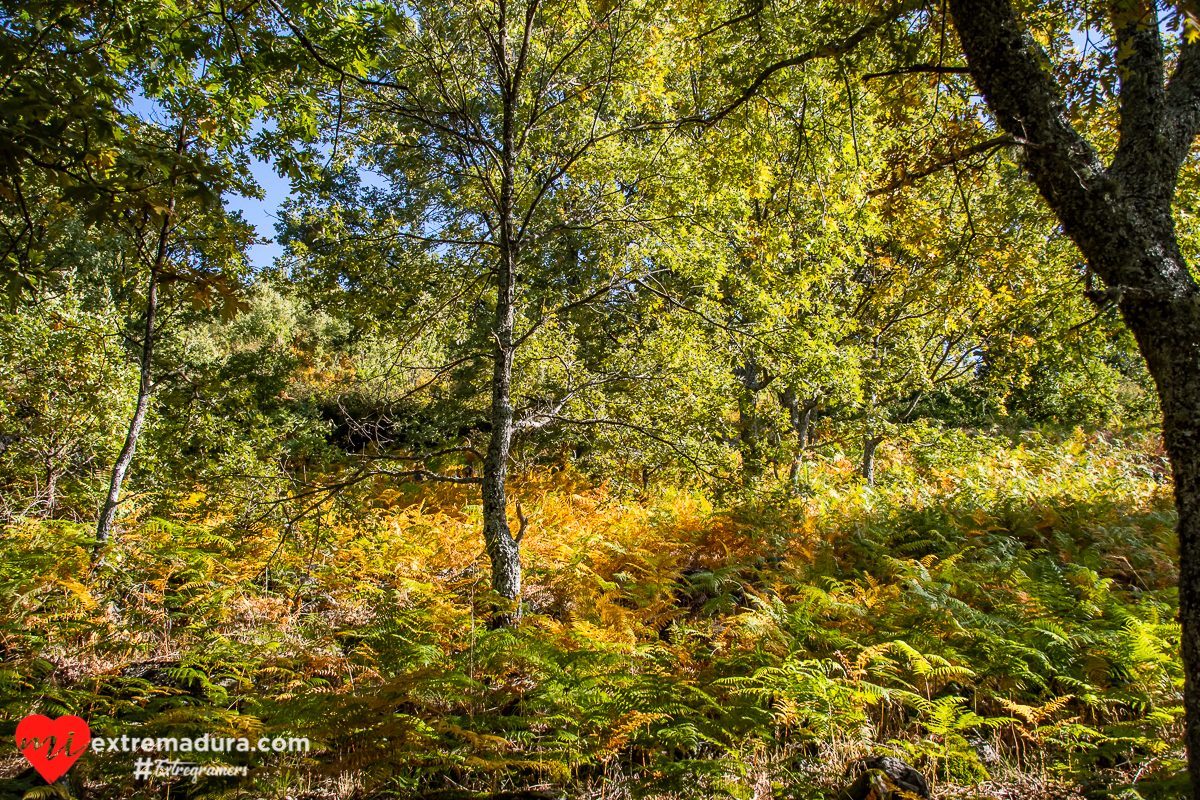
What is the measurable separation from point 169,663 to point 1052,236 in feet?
37.0

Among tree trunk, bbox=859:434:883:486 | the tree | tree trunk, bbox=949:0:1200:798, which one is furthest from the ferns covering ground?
tree trunk, bbox=859:434:883:486

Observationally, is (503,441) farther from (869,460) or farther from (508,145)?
(869,460)

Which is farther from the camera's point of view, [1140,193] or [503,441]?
[503,441]

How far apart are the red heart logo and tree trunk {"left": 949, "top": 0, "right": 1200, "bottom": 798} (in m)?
5.25

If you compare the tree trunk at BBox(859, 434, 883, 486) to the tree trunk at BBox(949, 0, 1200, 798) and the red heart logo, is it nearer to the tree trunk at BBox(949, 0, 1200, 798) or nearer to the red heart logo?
the tree trunk at BBox(949, 0, 1200, 798)

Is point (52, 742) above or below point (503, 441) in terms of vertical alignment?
below

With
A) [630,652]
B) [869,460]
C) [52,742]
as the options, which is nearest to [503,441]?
[630,652]

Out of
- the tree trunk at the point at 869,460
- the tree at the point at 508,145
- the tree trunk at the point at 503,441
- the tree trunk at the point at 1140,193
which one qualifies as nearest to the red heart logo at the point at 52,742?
the tree at the point at 508,145

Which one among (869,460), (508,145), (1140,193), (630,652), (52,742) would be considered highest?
(508,145)

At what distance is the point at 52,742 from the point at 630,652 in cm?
341

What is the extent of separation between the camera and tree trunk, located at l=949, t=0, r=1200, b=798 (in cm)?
242

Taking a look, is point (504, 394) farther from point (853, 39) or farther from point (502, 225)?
point (853, 39)

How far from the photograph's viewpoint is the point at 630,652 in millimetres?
4438

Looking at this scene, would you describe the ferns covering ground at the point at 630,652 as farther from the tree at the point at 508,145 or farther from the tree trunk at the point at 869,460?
the tree trunk at the point at 869,460
